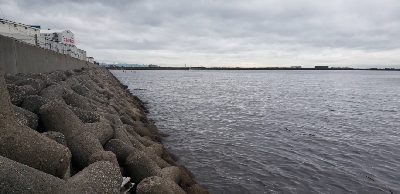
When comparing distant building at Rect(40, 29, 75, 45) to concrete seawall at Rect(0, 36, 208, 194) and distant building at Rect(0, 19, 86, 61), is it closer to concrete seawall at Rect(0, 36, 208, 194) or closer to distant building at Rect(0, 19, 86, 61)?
distant building at Rect(0, 19, 86, 61)

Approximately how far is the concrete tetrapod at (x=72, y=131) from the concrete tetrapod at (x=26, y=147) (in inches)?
34.1

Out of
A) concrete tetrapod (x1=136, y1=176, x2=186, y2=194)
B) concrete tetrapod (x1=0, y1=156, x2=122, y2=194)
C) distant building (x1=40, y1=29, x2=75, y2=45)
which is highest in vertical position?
distant building (x1=40, y1=29, x2=75, y2=45)

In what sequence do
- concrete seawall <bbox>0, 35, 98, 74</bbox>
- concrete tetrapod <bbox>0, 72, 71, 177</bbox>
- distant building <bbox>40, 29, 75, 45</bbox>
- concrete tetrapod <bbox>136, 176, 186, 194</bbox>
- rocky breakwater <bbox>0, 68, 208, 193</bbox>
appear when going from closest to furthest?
rocky breakwater <bbox>0, 68, 208, 193</bbox>
concrete tetrapod <bbox>0, 72, 71, 177</bbox>
concrete tetrapod <bbox>136, 176, 186, 194</bbox>
concrete seawall <bbox>0, 35, 98, 74</bbox>
distant building <bbox>40, 29, 75, 45</bbox>

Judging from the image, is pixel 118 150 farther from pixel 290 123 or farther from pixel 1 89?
pixel 290 123

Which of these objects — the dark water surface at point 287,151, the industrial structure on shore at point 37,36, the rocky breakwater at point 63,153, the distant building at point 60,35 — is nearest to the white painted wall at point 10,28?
the industrial structure on shore at point 37,36

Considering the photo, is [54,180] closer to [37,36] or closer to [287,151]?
[287,151]

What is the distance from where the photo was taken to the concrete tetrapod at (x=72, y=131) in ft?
14.1

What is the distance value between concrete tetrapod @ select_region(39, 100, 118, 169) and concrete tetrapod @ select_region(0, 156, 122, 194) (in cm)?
78

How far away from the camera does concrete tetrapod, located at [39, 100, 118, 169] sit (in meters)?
4.29

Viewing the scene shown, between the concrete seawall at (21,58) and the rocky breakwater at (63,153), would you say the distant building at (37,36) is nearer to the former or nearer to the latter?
the concrete seawall at (21,58)

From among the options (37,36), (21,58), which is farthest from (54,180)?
(37,36)

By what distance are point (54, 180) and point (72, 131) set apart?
1.82 metres

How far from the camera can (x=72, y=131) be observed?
4.53 m

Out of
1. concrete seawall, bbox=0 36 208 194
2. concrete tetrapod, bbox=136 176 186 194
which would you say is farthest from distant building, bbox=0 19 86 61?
concrete tetrapod, bbox=136 176 186 194
